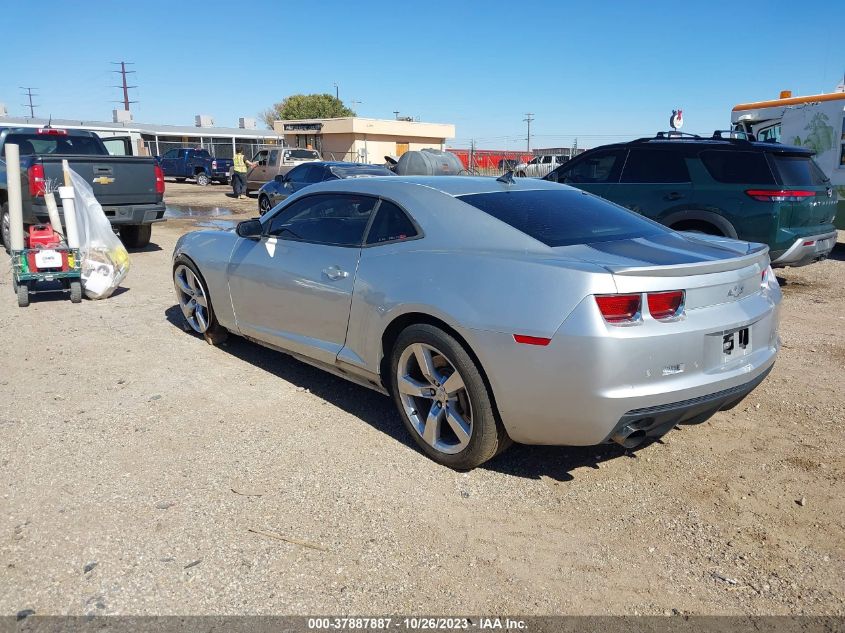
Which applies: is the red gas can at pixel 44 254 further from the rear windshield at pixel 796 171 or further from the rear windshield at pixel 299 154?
the rear windshield at pixel 299 154

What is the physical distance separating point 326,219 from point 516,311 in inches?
75.7

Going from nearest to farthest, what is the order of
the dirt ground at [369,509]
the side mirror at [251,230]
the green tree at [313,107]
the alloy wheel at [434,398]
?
the dirt ground at [369,509]
the alloy wheel at [434,398]
the side mirror at [251,230]
the green tree at [313,107]

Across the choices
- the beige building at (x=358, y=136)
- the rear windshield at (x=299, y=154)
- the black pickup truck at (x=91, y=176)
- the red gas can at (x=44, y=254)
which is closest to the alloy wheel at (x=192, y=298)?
the red gas can at (x=44, y=254)

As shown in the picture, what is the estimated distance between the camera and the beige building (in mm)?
43094

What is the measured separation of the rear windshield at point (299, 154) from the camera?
2250cm

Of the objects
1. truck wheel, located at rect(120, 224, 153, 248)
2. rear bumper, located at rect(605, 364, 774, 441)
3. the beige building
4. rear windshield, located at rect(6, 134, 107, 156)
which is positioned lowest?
rear bumper, located at rect(605, 364, 774, 441)

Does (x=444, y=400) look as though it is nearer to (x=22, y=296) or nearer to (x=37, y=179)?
(x=22, y=296)

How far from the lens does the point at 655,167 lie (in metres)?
8.30

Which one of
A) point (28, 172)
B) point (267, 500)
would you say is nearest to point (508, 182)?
point (267, 500)

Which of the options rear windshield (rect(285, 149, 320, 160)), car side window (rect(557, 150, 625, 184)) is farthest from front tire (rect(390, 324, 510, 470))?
rear windshield (rect(285, 149, 320, 160))

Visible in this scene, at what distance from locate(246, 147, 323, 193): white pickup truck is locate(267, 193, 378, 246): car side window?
1758cm

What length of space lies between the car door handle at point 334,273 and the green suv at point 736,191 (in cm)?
515

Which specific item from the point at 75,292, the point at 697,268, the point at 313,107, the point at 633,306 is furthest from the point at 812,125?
the point at 313,107

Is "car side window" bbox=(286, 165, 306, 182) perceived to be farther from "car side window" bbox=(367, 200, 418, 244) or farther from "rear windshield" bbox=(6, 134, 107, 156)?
"car side window" bbox=(367, 200, 418, 244)
